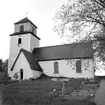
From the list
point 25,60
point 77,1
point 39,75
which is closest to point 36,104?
point 77,1

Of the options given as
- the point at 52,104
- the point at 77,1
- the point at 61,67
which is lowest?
the point at 52,104

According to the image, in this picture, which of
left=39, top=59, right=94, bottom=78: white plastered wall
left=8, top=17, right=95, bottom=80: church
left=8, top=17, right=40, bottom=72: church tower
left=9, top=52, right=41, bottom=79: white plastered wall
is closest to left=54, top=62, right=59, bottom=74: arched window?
left=8, top=17, right=95, bottom=80: church

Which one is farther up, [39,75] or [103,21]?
[103,21]

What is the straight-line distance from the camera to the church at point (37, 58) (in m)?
28.1

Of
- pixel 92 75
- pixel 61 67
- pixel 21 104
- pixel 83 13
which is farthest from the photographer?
pixel 61 67

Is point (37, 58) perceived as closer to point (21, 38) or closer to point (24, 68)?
point (24, 68)

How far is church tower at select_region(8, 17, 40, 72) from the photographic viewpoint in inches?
1361

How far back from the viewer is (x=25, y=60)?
2839cm

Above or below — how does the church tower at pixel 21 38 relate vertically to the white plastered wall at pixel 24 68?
above

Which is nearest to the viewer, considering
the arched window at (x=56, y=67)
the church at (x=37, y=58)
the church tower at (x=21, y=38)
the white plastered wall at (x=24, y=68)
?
the white plastered wall at (x=24, y=68)

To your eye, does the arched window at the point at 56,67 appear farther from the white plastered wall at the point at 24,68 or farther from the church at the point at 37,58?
the white plastered wall at the point at 24,68

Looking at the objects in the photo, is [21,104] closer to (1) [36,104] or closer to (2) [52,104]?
(1) [36,104]

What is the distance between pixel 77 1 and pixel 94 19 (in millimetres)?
2306

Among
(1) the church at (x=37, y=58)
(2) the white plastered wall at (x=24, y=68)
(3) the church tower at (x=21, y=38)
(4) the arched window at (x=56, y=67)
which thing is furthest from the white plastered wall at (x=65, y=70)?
(3) the church tower at (x=21, y=38)
